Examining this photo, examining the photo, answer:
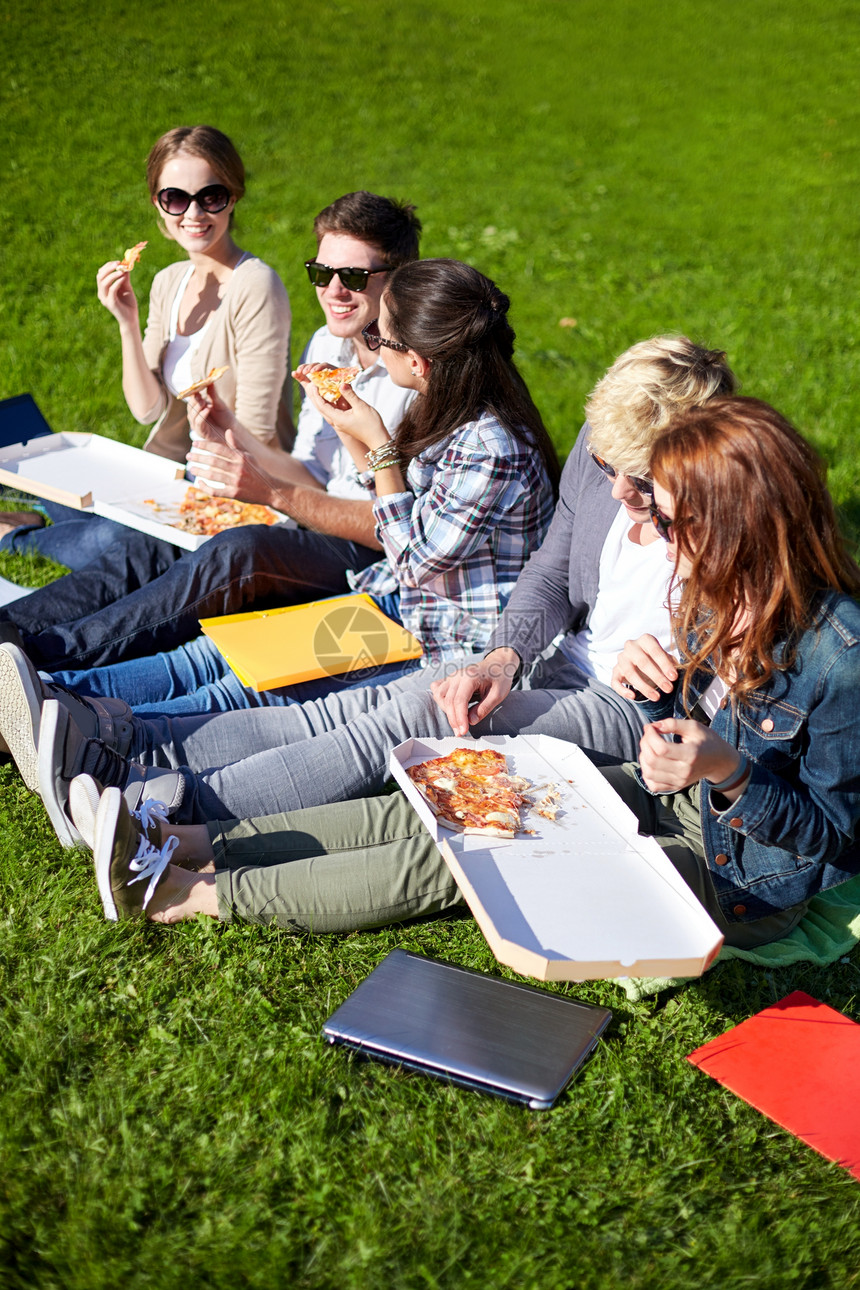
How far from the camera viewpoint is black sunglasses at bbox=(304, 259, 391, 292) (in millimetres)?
4074

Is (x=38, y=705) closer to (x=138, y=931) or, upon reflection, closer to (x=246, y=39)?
(x=138, y=931)

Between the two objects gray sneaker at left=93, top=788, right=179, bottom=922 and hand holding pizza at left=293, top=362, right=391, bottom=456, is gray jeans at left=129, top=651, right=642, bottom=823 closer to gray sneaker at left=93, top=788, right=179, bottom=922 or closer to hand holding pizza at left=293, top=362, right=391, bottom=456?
gray sneaker at left=93, top=788, right=179, bottom=922

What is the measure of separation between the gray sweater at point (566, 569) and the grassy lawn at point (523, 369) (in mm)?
955

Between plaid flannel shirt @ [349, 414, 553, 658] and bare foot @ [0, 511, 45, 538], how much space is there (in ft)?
7.06

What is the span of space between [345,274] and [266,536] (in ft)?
3.54

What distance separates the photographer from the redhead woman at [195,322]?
454 cm

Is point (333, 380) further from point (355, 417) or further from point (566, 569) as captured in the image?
point (566, 569)

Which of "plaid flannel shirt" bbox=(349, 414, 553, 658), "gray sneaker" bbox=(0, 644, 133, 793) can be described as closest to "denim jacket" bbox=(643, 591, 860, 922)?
"plaid flannel shirt" bbox=(349, 414, 553, 658)

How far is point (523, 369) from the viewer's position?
7.59m

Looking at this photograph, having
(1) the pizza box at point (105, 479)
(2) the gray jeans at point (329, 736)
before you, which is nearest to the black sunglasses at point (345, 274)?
(1) the pizza box at point (105, 479)

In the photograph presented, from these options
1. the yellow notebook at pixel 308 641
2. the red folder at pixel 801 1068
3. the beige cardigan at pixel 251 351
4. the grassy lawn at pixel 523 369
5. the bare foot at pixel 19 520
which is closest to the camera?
the grassy lawn at pixel 523 369

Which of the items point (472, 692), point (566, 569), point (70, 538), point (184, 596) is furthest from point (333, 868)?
point (70, 538)

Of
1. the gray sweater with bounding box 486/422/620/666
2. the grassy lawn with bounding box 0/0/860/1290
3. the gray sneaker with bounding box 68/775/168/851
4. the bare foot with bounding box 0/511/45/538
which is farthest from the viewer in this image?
the bare foot with bounding box 0/511/45/538

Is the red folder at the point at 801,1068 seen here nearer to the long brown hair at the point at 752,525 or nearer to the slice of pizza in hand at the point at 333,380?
the long brown hair at the point at 752,525
